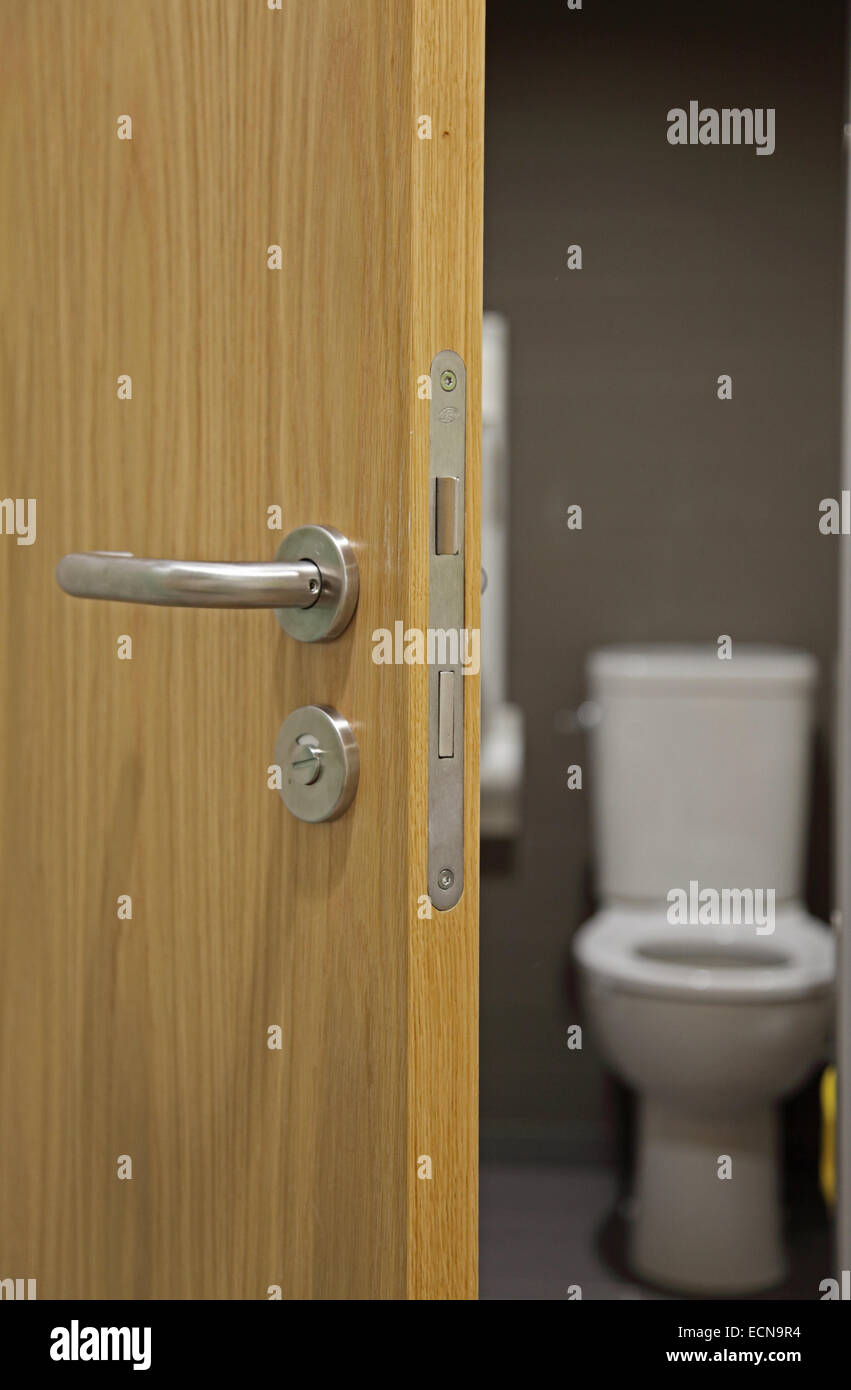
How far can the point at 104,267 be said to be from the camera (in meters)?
0.52

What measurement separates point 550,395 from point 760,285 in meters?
0.36

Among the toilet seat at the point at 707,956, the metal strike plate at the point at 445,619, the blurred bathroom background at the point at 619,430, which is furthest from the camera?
the blurred bathroom background at the point at 619,430

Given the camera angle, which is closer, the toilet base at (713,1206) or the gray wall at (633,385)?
the toilet base at (713,1206)

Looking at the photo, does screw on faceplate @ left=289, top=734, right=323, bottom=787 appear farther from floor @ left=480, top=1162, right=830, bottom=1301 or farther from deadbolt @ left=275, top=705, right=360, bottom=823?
floor @ left=480, top=1162, right=830, bottom=1301

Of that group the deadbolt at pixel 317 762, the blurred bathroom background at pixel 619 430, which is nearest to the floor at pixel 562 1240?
the blurred bathroom background at pixel 619 430

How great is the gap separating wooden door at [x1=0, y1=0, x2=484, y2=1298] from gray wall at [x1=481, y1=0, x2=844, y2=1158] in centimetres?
137

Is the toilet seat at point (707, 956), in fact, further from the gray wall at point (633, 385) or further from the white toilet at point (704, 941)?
the gray wall at point (633, 385)

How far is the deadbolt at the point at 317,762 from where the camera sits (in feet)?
1.38

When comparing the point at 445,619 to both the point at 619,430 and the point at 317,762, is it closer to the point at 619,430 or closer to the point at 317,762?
the point at 317,762

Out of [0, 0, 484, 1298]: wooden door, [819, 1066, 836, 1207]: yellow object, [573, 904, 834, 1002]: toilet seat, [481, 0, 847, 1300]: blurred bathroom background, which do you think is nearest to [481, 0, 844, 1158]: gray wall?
[481, 0, 847, 1300]: blurred bathroom background

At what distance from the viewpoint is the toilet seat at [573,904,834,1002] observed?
58.4 inches

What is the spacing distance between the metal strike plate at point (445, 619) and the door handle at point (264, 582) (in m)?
0.04

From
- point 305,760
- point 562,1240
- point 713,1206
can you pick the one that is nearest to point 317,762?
point 305,760

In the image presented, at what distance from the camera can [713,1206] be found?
1.55 m
